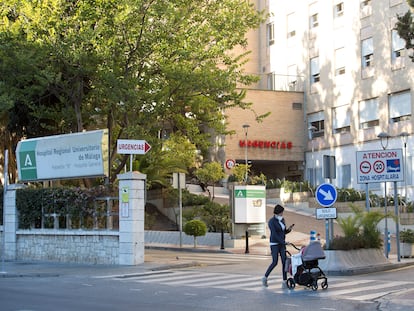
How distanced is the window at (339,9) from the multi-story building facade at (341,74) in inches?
2.7

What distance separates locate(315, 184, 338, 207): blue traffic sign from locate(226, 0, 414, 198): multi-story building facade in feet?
82.7

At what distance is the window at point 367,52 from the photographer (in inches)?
1817

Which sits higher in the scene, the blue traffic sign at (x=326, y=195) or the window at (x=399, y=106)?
the window at (x=399, y=106)

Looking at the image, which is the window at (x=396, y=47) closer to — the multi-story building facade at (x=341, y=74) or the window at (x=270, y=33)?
the multi-story building facade at (x=341, y=74)

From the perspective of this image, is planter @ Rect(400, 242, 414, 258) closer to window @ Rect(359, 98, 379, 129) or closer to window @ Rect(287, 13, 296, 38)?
window @ Rect(359, 98, 379, 129)

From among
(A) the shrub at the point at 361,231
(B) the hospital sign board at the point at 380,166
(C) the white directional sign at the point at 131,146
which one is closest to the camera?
(A) the shrub at the point at 361,231

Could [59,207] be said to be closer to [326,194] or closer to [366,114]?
[326,194]

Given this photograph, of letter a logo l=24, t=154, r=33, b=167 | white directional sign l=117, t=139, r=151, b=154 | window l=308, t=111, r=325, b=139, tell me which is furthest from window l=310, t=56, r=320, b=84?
white directional sign l=117, t=139, r=151, b=154

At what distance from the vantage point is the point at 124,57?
2748 cm

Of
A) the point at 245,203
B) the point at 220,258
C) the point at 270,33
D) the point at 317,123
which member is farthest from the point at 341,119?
the point at 220,258

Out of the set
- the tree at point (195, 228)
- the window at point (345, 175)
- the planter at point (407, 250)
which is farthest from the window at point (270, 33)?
the planter at point (407, 250)

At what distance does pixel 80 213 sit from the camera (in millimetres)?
24359

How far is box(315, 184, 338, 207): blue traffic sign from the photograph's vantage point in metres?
18.2

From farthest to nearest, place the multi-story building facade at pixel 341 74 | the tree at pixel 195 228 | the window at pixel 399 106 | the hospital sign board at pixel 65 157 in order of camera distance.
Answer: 1. the multi-story building facade at pixel 341 74
2. the window at pixel 399 106
3. the tree at pixel 195 228
4. the hospital sign board at pixel 65 157
